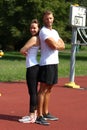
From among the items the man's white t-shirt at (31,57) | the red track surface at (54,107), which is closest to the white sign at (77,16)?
the red track surface at (54,107)

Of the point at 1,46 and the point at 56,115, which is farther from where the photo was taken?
the point at 1,46

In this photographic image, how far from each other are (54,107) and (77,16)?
Answer: 5.75 m

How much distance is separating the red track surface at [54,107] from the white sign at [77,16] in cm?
216

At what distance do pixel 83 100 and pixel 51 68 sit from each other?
350cm

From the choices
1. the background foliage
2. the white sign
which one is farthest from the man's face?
the background foliage

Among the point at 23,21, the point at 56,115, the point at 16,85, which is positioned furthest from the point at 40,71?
the point at 23,21

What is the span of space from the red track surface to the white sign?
7.09 ft

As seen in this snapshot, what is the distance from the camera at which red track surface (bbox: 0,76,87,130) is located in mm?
8352

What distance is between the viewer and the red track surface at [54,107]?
8.35 m

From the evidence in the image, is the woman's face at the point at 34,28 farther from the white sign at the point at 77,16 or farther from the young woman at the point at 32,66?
the white sign at the point at 77,16

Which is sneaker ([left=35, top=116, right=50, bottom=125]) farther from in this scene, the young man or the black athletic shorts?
the black athletic shorts

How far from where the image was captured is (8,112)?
960 centimetres

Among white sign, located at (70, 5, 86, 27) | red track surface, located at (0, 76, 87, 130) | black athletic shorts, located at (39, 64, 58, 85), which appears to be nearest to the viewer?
red track surface, located at (0, 76, 87, 130)

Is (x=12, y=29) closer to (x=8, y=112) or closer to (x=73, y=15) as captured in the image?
(x=73, y=15)
